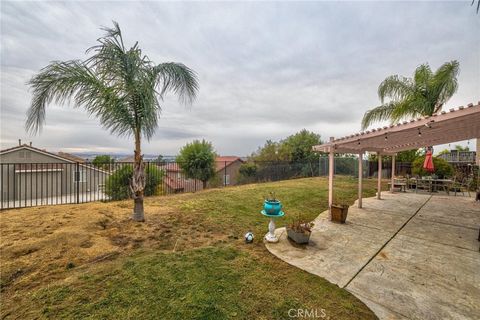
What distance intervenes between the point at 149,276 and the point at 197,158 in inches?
388

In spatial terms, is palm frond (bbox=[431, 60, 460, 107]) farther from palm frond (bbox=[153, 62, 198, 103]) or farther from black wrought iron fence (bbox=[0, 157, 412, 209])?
palm frond (bbox=[153, 62, 198, 103])

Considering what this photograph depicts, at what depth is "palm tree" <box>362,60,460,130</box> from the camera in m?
9.05

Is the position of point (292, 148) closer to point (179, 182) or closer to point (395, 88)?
point (395, 88)

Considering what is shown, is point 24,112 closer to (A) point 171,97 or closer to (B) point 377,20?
(A) point 171,97

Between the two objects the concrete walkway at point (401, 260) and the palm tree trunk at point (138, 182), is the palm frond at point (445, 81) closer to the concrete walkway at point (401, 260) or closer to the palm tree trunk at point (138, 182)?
the concrete walkway at point (401, 260)

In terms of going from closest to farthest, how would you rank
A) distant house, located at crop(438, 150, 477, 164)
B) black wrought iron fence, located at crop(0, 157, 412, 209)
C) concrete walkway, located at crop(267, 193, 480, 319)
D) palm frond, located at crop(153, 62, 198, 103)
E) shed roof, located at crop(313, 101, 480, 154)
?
concrete walkway, located at crop(267, 193, 480, 319)
shed roof, located at crop(313, 101, 480, 154)
palm frond, located at crop(153, 62, 198, 103)
black wrought iron fence, located at crop(0, 157, 412, 209)
distant house, located at crop(438, 150, 477, 164)

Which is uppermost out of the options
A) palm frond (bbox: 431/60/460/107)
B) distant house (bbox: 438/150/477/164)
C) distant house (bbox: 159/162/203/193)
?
palm frond (bbox: 431/60/460/107)

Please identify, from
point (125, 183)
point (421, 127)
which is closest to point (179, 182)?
point (125, 183)

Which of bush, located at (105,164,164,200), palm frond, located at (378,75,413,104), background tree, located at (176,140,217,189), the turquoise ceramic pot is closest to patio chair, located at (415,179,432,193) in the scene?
palm frond, located at (378,75,413,104)

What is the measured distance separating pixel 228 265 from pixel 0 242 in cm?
380

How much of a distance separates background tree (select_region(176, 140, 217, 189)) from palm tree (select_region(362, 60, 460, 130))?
10283 mm

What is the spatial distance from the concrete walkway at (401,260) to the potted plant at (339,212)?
→ 0.21 metres

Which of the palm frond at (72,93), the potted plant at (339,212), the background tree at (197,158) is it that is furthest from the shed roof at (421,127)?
the background tree at (197,158)

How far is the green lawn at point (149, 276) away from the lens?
1990mm
